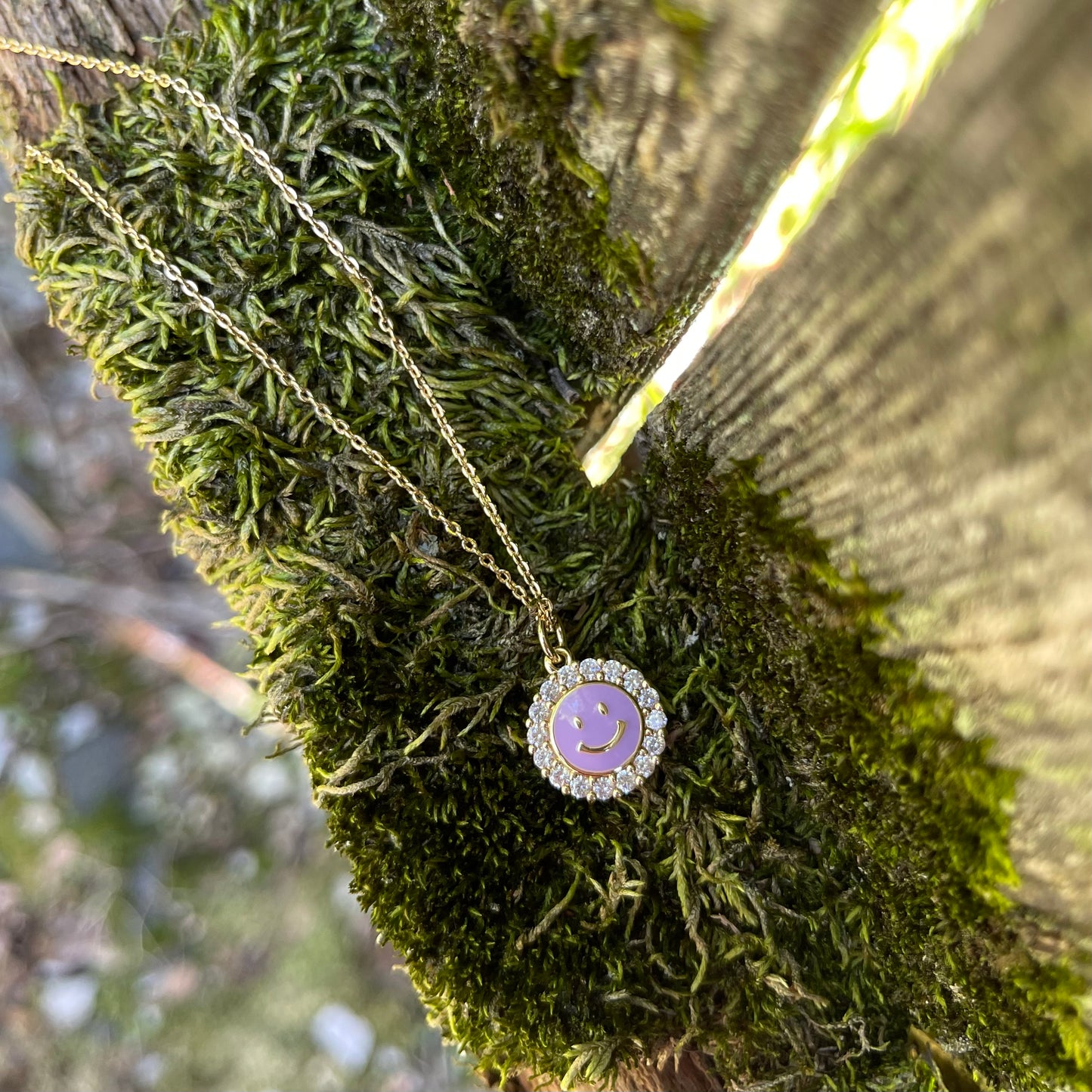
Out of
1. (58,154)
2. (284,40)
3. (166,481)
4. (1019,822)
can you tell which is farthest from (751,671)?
(58,154)

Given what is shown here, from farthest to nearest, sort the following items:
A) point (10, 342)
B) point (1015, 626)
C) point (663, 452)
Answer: point (10, 342)
point (663, 452)
point (1015, 626)

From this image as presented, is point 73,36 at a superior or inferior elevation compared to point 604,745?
superior

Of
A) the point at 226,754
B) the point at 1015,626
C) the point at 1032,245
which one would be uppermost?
the point at 1032,245

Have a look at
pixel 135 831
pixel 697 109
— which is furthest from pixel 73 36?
pixel 135 831

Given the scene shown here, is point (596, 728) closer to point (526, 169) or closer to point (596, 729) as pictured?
point (596, 729)

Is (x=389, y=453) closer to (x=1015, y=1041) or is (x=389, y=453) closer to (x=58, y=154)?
(x=58, y=154)

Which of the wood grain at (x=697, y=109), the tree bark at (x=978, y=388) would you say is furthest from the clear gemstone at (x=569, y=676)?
the wood grain at (x=697, y=109)

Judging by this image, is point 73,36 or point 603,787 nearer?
point 603,787

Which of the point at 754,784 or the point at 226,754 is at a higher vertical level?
the point at 754,784
